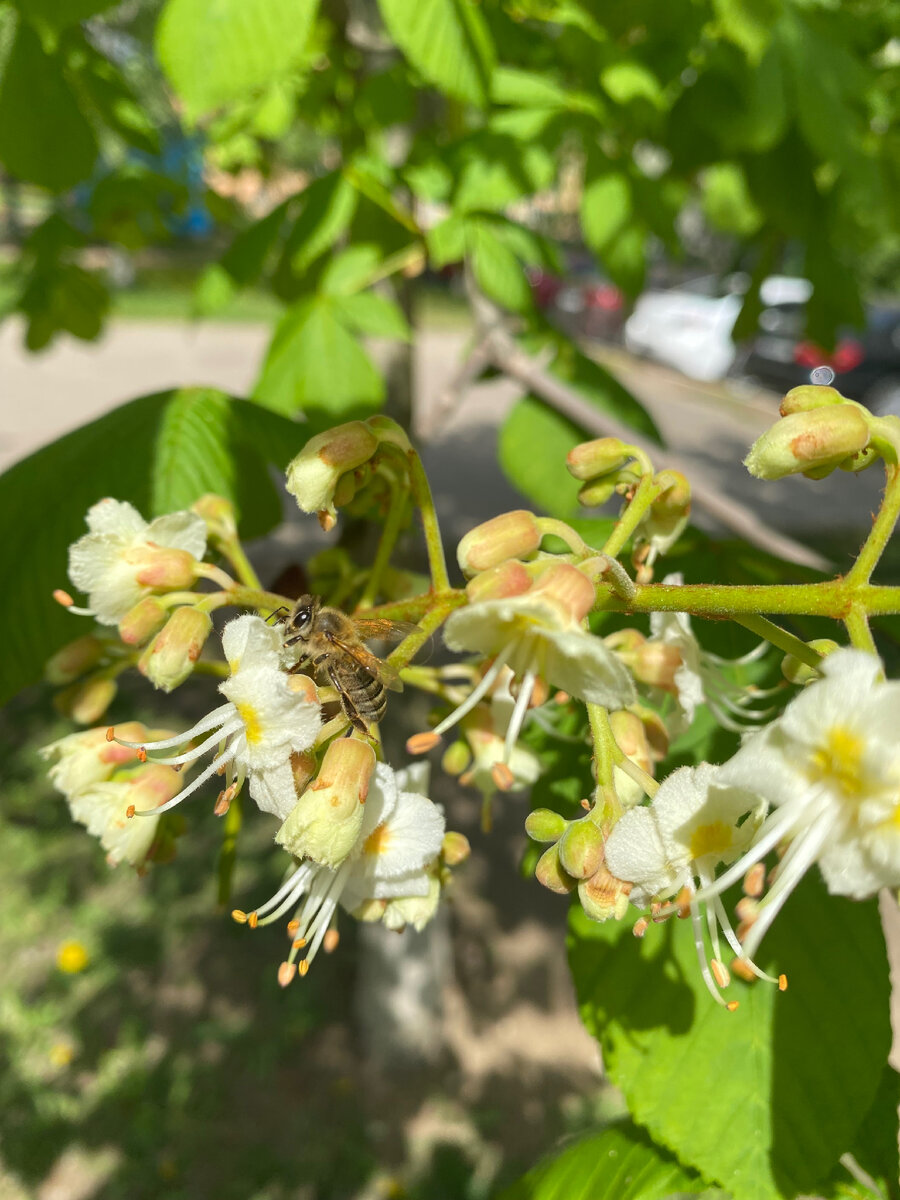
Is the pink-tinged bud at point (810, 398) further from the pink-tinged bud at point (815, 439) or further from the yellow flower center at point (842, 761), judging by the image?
the yellow flower center at point (842, 761)

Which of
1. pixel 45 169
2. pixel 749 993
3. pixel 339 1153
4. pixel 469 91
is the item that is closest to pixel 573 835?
pixel 749 993

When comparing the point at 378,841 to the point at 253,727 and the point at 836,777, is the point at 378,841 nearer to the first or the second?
the point at 253,727

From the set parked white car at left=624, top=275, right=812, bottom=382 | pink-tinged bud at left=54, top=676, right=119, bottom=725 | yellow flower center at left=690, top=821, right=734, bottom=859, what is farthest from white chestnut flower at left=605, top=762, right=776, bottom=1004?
parked white car at left=624, top=275, right=812, bottom=382

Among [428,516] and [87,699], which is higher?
[428,516]

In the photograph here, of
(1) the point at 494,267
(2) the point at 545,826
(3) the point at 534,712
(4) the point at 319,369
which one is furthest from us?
(1) the point at 494,267

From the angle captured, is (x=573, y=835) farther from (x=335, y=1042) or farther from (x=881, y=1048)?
(x=335, y=1042)

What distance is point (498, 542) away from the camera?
3.06 feet

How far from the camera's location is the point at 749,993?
1.30 meters

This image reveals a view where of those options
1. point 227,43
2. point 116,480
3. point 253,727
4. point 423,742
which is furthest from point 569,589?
point 227,43

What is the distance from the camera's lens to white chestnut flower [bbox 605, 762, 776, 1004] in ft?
3.06

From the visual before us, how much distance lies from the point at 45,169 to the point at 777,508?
9.70 m

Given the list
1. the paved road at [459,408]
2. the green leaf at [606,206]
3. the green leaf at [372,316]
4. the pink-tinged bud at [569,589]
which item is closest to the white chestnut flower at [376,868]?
the pink-tinged bud at [569,589]

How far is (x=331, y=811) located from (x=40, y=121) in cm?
148

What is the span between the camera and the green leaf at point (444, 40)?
1.54 metres
